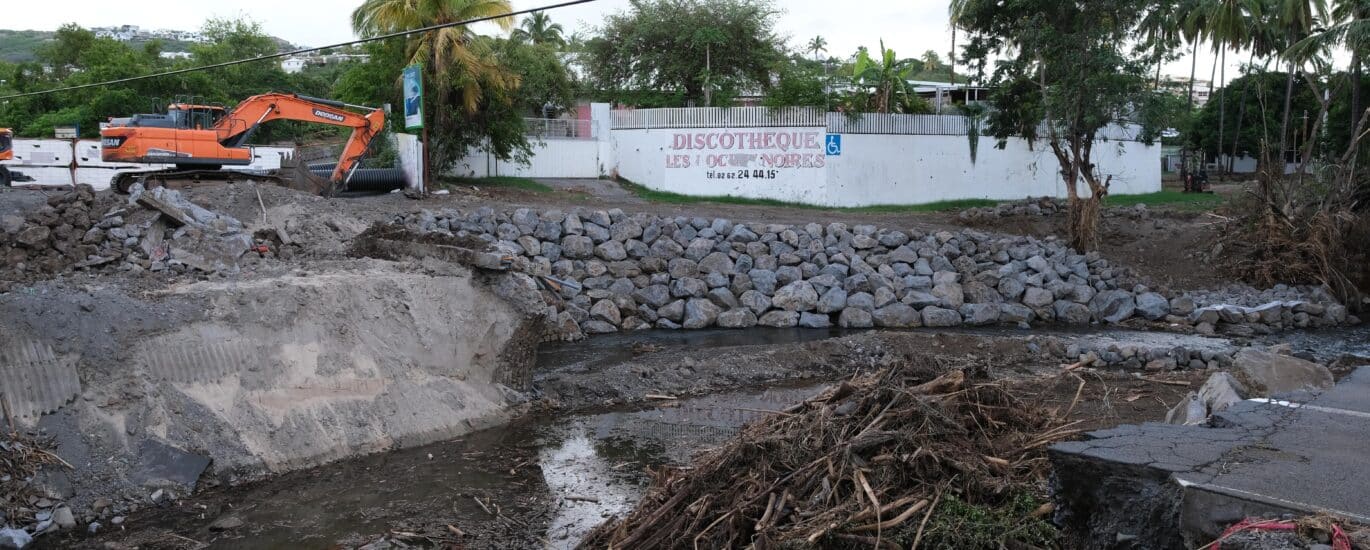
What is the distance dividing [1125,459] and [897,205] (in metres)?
23.8

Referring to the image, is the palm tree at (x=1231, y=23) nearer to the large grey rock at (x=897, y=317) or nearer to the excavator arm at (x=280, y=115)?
the large grey rock at (x=897, y=317)

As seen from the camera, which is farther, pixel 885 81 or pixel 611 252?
pixel 885 81

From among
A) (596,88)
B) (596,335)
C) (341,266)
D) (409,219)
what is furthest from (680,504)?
(596,88)

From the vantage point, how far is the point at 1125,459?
441 cm

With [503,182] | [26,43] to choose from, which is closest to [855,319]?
[503,182]

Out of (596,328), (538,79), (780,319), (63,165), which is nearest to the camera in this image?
(596,328)

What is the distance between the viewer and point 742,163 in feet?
90.6

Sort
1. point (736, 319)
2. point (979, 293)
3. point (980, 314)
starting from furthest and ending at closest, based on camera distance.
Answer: point (979, 293) → point (980, 314) → point (736, 319)

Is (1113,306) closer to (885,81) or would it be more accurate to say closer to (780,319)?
(780,319)

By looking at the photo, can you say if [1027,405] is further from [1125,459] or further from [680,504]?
[680,504]

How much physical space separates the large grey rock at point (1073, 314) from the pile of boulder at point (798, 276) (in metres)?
0.02

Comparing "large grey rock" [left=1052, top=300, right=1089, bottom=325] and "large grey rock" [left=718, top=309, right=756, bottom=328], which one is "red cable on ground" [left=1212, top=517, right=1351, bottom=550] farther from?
"large grey rock" [left=1052, top=300, right=1089, bottom=325]

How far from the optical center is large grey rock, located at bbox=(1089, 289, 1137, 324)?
18.9 meters

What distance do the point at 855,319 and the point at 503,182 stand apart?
14.0 m
